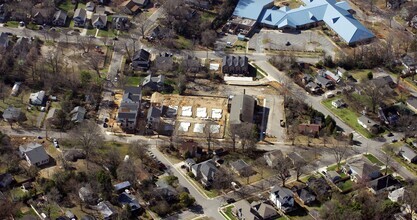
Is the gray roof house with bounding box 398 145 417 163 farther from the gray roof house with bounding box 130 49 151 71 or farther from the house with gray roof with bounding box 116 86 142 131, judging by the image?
the gray roof house with bounding box 130 49 151 71

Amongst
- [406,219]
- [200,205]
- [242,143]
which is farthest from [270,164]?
[406,219]

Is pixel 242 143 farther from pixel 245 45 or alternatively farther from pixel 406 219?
pixel 245 45

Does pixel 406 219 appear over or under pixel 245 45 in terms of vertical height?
under

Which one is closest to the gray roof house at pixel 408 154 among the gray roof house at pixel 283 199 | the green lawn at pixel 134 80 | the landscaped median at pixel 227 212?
the gray roof house at pixel 283 199

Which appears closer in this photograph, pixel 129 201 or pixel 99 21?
pixel 129 201

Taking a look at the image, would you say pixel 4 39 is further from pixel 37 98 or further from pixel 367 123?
pixel 367 123

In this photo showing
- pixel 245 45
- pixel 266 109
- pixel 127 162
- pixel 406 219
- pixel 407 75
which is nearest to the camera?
pixel 406 219

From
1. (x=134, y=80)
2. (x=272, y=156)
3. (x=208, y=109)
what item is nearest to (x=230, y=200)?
(x=272, y=156)
